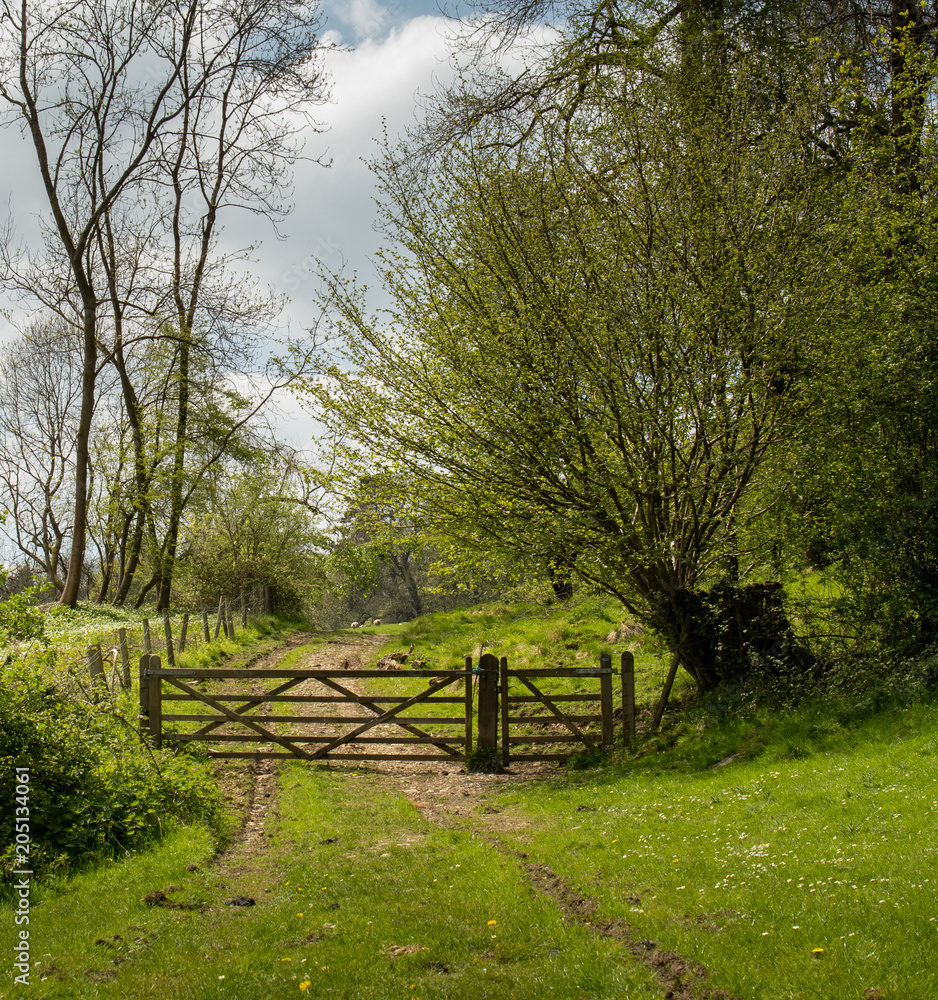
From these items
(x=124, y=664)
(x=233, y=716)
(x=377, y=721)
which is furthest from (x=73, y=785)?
(x=124, y=664)

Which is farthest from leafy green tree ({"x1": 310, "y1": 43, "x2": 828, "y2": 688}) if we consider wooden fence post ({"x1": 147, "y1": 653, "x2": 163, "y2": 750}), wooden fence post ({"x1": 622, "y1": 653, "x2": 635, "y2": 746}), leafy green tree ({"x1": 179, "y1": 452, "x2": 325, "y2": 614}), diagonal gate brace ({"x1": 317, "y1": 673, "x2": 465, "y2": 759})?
leafy green tree ({"x1": 179, "y1": 452, "x2": 325, "y2": 614})

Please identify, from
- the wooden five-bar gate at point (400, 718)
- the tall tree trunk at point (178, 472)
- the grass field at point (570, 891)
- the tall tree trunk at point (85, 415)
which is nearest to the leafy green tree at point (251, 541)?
the tall tree trunk at point (178, 472)

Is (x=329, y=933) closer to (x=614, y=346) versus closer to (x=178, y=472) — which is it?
(x=614, y=346)

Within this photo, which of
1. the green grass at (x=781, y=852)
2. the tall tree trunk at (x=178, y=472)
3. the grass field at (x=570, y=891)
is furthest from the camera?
the tall tree trunk at (x=178, y=472)

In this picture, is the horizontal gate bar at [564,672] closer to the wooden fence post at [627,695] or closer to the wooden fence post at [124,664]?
the wooden fence post at [627,695]

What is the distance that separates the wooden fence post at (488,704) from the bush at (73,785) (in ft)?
14.9

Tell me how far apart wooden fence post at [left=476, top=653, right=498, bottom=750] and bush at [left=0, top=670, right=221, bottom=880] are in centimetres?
454

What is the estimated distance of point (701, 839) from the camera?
22.1ft

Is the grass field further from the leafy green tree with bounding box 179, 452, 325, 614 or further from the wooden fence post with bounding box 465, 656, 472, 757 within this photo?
the leafy green tree with bounding box 179, 452, 325, 614

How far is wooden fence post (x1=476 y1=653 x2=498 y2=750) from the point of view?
11398 millimetres

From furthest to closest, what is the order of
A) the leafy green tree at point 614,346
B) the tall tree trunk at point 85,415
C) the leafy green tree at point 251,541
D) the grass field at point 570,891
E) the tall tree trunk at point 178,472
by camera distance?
the leafy green tree at point 251,541 < the tall tree trunk at point 178,472 < the tall tree trunk at point 85,415 < the leafy green tree at point 614,346 < the grass field at point 570,891

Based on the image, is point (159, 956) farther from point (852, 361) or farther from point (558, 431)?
point (852, 361)

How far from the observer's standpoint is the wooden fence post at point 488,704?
11.4 metres

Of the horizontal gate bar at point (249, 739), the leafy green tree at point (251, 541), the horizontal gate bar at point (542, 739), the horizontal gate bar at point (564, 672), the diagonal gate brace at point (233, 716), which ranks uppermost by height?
the leafy green tree at point (251, 541)
